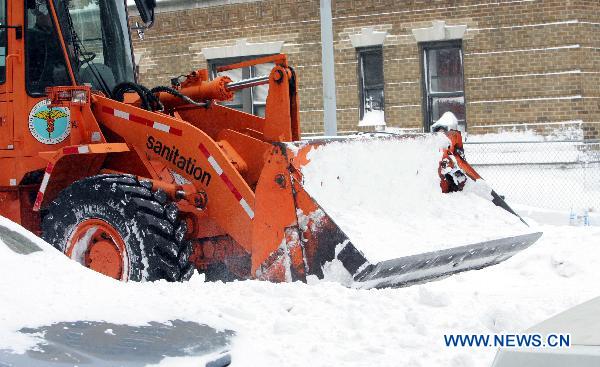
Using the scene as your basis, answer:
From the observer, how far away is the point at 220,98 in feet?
31.7

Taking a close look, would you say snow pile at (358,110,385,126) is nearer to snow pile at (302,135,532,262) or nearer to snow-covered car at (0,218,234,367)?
snow pile at (302,135,532,262)

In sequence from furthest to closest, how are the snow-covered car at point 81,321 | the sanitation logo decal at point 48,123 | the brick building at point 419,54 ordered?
the brick building at point 419,54 < the sanitation logo decal at point 48,123 < the snow-covered car at point 81,321

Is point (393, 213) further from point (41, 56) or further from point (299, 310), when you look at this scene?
point (41, 56)

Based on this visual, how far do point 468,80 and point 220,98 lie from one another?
10.8 meters

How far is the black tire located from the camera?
316 inches

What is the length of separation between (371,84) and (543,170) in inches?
164

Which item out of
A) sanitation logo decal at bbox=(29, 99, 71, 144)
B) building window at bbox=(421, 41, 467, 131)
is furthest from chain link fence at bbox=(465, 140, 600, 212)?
sanitation logo decal at bbox=(29, 99, 71, 144)

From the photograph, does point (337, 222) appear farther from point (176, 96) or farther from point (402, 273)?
point (176, 96)

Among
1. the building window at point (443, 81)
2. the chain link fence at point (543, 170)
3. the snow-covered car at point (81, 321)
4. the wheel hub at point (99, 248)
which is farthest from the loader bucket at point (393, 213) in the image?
the building window at point (443, 81)

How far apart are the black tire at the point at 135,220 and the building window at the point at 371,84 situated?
41.7 ft

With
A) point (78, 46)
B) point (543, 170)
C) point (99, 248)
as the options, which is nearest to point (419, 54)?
point (543, 170)

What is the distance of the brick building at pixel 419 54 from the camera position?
62.0ft

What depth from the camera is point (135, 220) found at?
318 inches

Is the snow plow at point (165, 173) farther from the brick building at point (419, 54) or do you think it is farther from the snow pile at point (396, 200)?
the brick building at point (419, 54)
